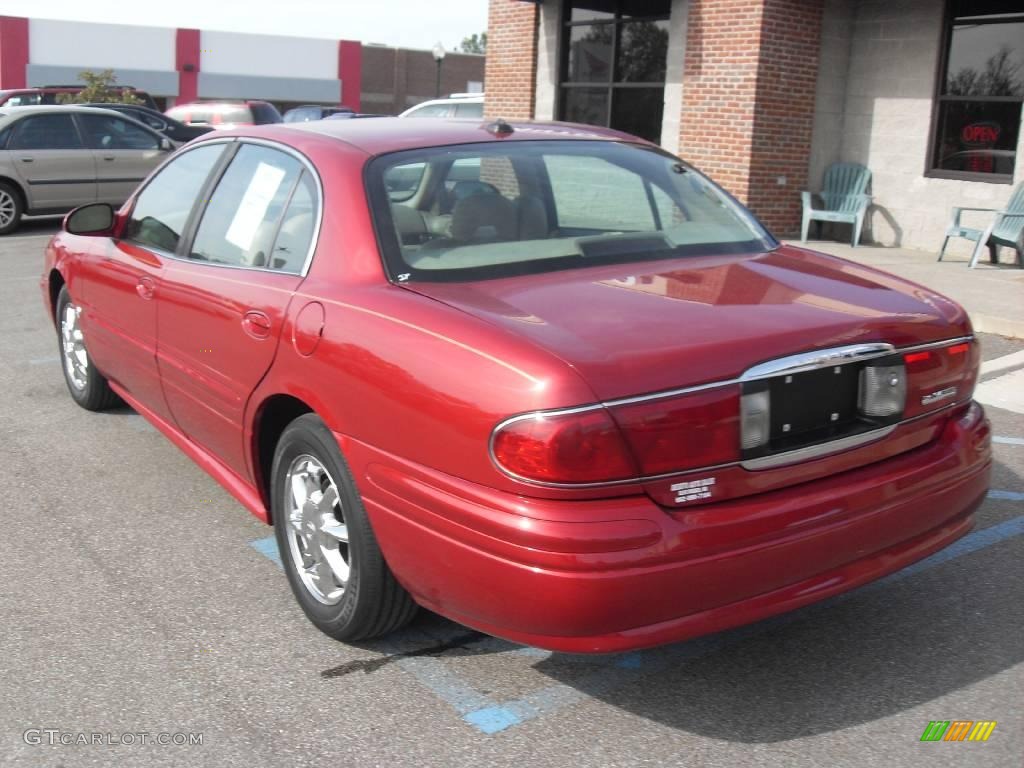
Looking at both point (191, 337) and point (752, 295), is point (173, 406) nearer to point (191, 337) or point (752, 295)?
point (191, 337)

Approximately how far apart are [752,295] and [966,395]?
32.5 inches

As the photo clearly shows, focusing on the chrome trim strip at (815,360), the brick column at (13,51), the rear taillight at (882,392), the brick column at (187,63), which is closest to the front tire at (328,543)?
the chrome trim strip at (815,360)

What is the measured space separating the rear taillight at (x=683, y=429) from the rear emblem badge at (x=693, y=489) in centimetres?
4

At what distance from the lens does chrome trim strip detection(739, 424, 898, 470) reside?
2.92m

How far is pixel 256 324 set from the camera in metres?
3.75

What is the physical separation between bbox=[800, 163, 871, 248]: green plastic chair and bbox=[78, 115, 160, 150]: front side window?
9179 mm

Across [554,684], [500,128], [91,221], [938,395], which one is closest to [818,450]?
[938,395]

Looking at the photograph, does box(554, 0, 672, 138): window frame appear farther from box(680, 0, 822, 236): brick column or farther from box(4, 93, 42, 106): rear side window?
box(4, 93, 42, 106): rear side window

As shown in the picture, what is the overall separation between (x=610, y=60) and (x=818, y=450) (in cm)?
1309

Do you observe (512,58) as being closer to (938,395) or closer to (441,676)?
(938,395)

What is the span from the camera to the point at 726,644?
3.55 metres

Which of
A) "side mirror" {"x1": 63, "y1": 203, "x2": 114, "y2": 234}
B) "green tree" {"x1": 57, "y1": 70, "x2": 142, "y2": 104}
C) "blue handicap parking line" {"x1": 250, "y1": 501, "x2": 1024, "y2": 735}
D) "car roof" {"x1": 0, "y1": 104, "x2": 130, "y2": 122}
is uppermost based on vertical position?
"green tree" {"x1": 57, "y1": 70, "x2": 142, "y2": 104}

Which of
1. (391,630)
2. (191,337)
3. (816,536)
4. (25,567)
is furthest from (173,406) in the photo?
(816,536)

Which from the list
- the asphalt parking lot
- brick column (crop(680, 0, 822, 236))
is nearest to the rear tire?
brick column (crop(680, 0, 822, 236))
